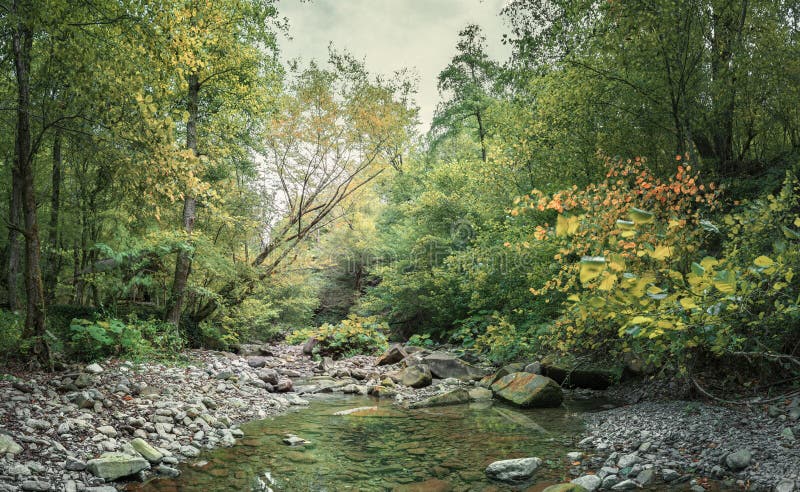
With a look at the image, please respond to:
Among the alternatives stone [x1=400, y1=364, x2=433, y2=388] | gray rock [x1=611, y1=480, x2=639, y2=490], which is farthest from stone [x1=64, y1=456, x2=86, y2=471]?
stone [x1=400, y1=364, x2=433, y2=388]

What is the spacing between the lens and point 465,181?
1719 centimetres

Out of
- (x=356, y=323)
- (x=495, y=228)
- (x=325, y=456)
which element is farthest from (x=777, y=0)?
(x=356, y=323)

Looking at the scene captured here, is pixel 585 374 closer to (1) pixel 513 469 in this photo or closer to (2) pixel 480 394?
(2) pixel 480 394

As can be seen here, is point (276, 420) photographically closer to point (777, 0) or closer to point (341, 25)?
point (777, 0)

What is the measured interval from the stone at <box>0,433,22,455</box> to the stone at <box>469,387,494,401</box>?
19.4 ft

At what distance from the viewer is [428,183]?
17969 millimetres

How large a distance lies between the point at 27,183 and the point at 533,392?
736 centimetres

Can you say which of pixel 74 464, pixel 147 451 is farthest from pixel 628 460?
pixel 74 464

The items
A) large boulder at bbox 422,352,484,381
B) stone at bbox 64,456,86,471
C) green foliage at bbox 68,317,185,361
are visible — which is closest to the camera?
stone at bbox 64,456,86,471

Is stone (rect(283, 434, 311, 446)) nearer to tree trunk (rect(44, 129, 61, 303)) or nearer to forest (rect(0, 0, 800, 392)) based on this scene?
forest (rect(0, 0, 800, 392))

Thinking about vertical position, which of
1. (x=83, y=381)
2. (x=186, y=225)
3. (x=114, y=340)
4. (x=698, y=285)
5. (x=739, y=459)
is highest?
(x=186, y=225)

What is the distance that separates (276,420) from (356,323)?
764cm

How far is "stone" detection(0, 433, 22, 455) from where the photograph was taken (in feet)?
11.7

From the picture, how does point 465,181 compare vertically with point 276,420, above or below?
above
